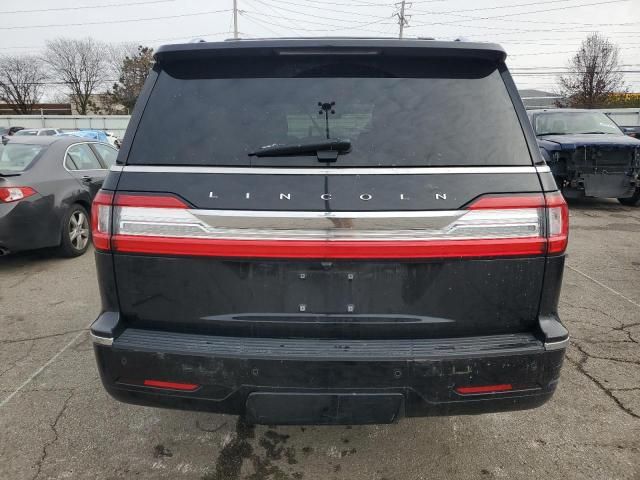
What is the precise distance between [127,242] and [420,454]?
72.7 inches

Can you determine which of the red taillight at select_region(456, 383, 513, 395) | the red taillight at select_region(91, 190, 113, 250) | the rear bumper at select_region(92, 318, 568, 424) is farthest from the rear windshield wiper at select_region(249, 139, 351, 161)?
Result: the red taillight at select_region(456, 383, 513, 395)

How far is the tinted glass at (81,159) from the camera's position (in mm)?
6180

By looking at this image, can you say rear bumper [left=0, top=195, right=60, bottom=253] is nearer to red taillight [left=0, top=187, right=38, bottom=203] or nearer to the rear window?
red taillight [left=0, top=187, right=38, bottom=203]

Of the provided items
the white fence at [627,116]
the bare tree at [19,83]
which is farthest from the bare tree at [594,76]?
the bare tree at [19,83]

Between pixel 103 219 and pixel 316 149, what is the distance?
92 cm

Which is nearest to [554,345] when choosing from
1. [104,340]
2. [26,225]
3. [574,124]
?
[104,340]

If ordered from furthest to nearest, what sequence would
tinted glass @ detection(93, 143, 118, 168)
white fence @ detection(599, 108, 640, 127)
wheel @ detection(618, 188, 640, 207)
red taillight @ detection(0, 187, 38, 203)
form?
white fence @ detection(599, 108, 640, 127), wheel @ detection(618, 188, 640, 207), tinted glass @ detection(93, 143, 118, 168), red taillight @ detection(0, 187, 38, 203)

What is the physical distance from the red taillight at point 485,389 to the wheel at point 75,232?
5532mm

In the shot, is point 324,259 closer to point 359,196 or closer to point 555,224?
point 359,196

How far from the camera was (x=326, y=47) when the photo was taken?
1936mm

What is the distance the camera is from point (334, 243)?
1770 mm

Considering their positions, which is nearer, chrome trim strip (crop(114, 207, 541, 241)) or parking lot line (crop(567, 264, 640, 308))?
chrome trim strip (crop(114, 207, 541, 241))

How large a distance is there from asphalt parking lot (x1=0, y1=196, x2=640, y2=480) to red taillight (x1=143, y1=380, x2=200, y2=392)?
69cm

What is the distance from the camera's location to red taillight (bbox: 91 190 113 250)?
6.13 feet
